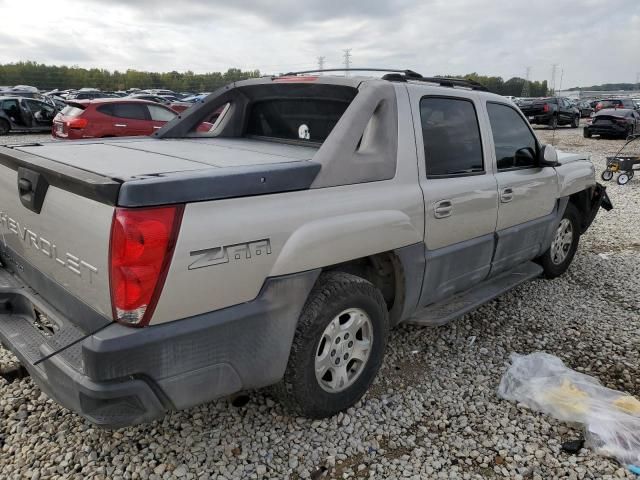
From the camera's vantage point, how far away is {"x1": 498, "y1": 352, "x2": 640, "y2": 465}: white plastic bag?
269 cm

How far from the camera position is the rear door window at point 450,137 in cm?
323

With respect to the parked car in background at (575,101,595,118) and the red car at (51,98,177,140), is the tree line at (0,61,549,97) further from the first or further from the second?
the red car at (51,98,177,140)

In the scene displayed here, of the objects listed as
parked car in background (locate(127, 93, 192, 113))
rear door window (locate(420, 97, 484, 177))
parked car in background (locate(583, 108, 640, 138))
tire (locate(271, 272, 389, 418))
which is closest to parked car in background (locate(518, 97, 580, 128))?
parked car in background (locate(583, 108, 640, 138))

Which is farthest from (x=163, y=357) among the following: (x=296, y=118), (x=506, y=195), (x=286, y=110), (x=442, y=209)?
(x=506, y=195)

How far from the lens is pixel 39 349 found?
2305 mm

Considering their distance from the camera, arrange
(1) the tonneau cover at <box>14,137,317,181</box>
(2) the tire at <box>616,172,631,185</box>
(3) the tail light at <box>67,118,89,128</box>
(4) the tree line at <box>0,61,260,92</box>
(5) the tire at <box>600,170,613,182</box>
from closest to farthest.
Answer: (1) the tonneau cover at <box>14,137,317,181</box> → (2) the tire at <box>616,172,631,185</box> → (5) the tire at <box>600,170,613,182</box> → (3) the tail light at <box>67,118,89,128</box> → (4) the tree line at <box>0,61,260,92</box>

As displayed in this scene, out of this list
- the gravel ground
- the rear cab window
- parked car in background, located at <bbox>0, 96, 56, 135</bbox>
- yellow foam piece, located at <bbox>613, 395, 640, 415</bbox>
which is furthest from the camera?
parked car in background, located at <bbox>0, 96, 56, 135</bbox>

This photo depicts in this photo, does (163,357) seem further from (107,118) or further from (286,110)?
(107,118)

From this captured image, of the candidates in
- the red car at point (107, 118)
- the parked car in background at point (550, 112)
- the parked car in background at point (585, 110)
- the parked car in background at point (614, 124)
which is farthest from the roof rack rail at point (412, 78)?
the parked car in background at point (585, 110)

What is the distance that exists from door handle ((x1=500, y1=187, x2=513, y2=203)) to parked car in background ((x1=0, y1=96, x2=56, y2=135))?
19135 millimetres

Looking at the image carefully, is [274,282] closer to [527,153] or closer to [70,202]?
[70,202]

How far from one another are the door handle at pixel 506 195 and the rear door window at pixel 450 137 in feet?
0.98

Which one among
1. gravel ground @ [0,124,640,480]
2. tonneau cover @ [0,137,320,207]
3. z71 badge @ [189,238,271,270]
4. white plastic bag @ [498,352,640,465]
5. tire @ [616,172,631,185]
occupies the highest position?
tonneau cover @ [0,137,320,207]

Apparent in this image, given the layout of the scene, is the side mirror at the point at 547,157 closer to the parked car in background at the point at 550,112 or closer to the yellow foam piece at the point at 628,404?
the yellow foam piece at the point at 628,404
